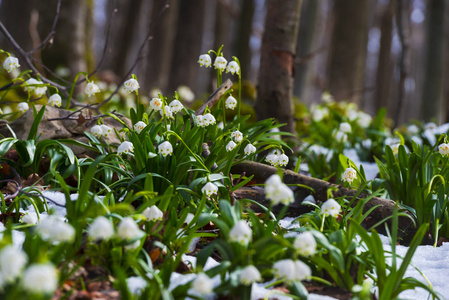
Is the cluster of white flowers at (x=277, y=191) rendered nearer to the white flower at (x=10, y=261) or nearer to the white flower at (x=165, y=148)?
the white flower at (x=10, y=261)

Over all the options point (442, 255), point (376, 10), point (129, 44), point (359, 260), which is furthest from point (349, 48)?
point (376, 10)

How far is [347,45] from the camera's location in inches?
371

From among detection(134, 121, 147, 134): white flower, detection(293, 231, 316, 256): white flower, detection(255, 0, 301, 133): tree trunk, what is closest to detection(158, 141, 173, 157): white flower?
detection(134, 121, 147, 134): white flower

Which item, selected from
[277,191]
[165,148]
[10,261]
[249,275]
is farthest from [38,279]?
[165,148]

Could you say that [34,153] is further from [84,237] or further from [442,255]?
[442,255]

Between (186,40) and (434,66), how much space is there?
15.1 feet

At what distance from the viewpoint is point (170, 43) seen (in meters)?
12.8

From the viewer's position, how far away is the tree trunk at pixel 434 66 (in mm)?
7461

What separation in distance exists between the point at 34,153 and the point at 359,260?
1.85 meters

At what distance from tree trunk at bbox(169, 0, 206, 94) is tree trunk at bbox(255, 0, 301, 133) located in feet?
17.6

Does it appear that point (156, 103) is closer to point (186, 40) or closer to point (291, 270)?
point (291, 270)

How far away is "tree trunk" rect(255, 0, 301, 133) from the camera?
4.08m

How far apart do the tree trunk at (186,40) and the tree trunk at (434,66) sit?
4259 mm

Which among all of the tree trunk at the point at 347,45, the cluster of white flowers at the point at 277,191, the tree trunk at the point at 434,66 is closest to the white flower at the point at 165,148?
the cluster of white flowers at the point at 277,191
